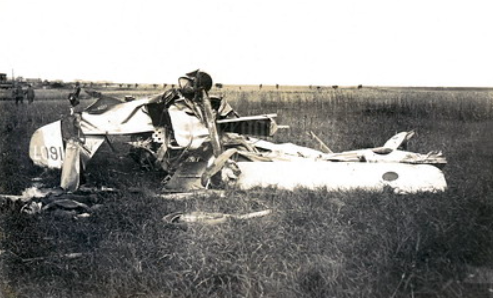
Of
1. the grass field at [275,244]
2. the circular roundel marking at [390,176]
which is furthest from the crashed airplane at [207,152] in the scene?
the grass field at [275,244]

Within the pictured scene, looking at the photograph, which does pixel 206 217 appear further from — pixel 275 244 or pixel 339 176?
pixel 339 176

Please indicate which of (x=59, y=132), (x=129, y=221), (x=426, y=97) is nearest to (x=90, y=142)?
(x=59, y=132)

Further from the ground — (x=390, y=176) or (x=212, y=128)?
(x=212, y=128)

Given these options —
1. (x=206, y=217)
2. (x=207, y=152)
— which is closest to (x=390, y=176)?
(x=206, y=217)

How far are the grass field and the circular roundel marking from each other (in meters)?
0.63

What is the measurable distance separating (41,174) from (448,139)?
8090 mm

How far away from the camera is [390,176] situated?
6355 mm

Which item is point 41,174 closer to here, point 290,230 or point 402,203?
point 290,230

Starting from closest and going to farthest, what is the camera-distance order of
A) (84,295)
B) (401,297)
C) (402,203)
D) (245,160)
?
(401,297) < (84,295) < (402,203) < (245,160)

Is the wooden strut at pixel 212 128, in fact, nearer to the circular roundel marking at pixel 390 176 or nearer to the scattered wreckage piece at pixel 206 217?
the scattered wreckage piece at pixel 206 217

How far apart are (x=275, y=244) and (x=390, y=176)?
8.96ft

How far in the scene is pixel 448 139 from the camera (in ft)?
26.8

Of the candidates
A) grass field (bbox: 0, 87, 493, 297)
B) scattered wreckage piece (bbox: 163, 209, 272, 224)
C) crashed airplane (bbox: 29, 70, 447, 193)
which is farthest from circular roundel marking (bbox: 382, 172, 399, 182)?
scattered wreckage piece (bbox: 163, 209, 272, 224)

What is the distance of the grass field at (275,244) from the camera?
3.87m
